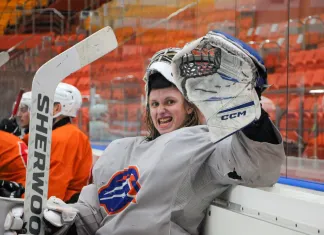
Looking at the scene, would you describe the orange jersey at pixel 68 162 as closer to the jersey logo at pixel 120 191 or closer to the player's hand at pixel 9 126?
the jersey logo at pixel 120 191

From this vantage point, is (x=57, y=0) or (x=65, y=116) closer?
(x=65, y=116)

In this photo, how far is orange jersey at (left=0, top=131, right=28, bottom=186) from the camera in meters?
3.23

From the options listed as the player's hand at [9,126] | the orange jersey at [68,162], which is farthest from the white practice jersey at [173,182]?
the player's hand at [9,126]

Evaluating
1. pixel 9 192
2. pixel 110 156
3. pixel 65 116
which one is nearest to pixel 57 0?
pixel 65 116

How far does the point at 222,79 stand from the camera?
55.8 inches

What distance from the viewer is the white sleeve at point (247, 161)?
1.45 m

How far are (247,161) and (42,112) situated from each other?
63cm

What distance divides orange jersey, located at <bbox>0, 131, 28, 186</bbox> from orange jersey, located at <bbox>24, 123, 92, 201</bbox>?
184mm

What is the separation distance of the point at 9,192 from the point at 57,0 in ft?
24.3

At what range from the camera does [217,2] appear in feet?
10.8

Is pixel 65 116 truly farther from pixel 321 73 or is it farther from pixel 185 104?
pixel 185 104

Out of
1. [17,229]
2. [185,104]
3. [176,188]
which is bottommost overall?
[17,229]

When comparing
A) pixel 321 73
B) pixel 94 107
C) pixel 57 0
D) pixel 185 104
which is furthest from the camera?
pixel 57 0

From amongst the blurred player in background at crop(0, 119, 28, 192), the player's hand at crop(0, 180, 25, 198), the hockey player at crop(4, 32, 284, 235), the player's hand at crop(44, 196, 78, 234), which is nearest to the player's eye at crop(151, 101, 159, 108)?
the hockey player at crop(4, 32, 284, 235)
